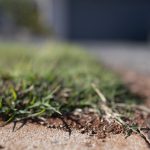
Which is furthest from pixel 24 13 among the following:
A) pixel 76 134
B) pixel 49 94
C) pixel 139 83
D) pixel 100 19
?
pixel 76 134

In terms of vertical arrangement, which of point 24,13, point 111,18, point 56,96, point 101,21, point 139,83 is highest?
point 56,96

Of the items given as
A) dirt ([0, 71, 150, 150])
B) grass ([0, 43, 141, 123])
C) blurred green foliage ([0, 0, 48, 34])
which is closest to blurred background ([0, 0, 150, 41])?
blurred green foliage ([0, 0, 48, 34])

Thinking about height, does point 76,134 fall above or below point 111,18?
above

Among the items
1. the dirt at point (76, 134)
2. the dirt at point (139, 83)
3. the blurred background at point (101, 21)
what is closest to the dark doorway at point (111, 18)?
the blurred background at point (101, 21)

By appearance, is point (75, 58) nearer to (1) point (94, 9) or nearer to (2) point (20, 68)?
(2) point (20, 68)

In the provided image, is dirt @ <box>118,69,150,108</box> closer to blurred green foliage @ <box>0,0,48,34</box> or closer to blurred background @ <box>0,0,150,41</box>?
blurred background @ <box>0,0,150,41</box>

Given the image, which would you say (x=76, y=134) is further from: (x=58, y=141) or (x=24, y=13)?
(x=24, y=13)

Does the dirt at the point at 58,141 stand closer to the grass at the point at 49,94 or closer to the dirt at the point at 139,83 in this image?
the grass at the point at 49,94

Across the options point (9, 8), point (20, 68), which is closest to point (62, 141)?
point (20, 68)
